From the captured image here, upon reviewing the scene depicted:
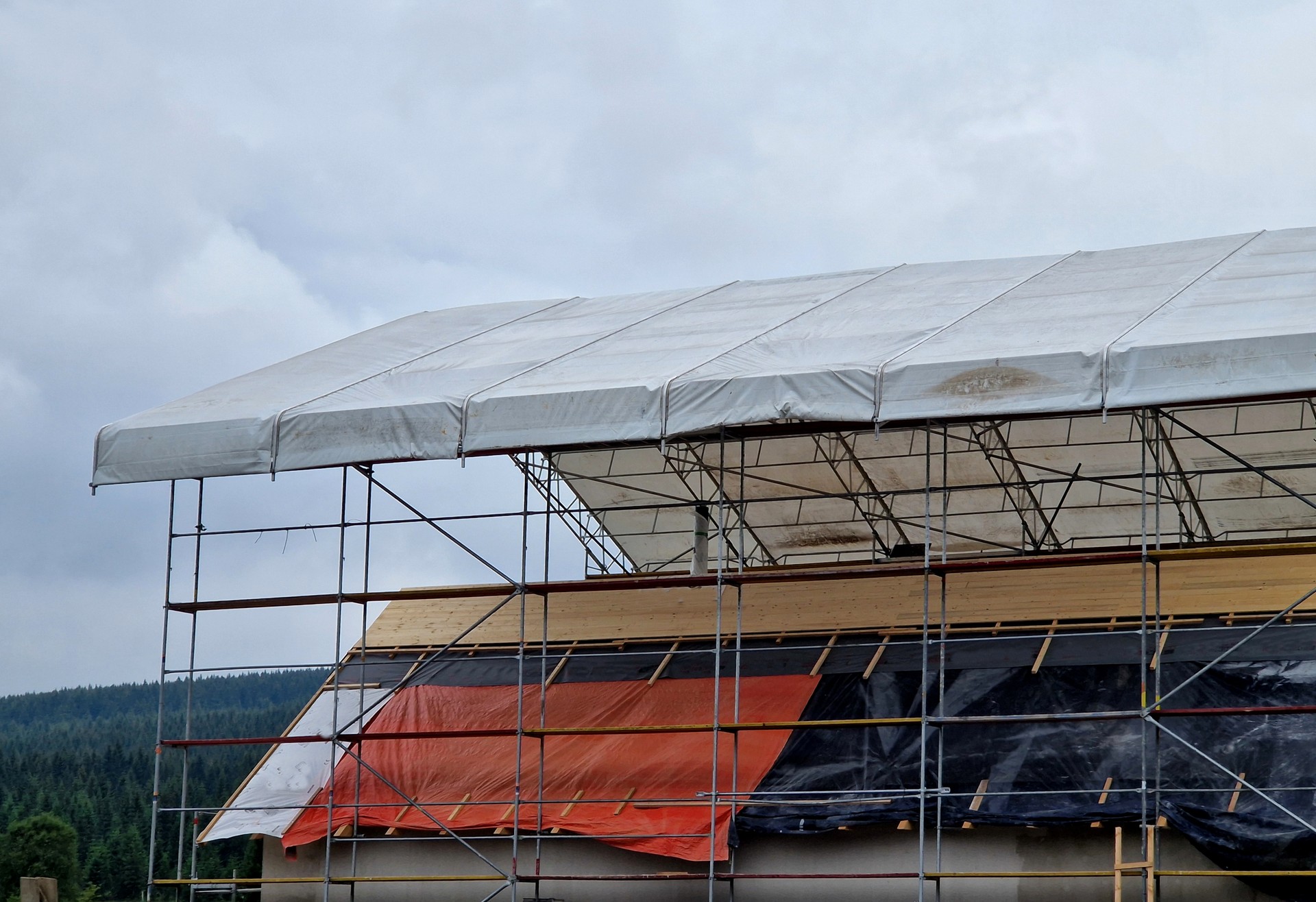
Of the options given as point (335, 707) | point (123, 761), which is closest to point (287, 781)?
point (335, 707)

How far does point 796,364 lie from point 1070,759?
4691 mm

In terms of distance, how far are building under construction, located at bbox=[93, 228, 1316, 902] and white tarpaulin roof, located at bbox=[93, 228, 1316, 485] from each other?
0.04m

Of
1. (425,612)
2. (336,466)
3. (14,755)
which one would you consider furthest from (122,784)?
(336,466)

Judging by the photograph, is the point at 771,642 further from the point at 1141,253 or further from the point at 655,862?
the point at 1141,253

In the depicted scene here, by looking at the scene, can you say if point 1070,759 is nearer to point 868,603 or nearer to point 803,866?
point 803,866

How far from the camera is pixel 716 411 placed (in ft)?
48.9

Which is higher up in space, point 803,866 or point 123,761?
point 803,866

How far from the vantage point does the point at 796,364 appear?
595 inches

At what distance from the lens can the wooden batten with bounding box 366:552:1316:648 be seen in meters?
17.6

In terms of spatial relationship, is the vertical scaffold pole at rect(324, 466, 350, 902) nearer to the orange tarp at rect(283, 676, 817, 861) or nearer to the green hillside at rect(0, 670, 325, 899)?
the orange tarp at rect(283, 676, 817, 861)

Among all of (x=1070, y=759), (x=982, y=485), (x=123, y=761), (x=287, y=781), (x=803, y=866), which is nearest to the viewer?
(x=1070, y=759)

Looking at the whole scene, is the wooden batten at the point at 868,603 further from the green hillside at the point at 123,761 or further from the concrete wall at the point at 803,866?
the green hillside at the point at 123,761

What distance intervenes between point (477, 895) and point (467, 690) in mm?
3237

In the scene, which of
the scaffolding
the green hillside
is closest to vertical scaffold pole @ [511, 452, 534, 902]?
the scaffolding
